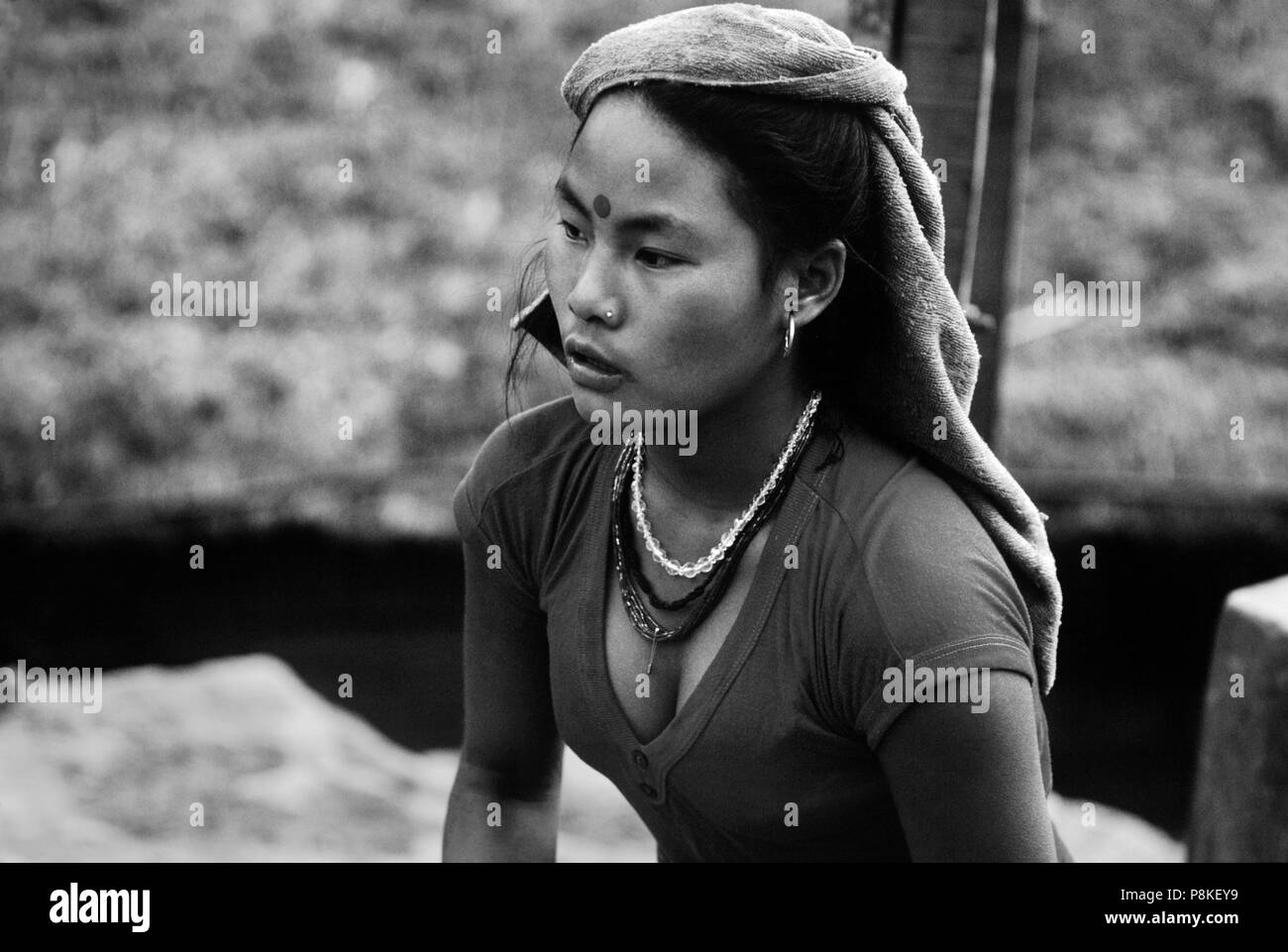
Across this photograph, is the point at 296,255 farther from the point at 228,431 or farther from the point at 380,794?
the point at 380,794

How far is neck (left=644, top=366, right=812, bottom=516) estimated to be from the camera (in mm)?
1562

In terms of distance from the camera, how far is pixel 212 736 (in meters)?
3.88

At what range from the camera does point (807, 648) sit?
4.80ft

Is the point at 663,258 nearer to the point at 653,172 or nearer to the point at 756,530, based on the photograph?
the point at 653,172

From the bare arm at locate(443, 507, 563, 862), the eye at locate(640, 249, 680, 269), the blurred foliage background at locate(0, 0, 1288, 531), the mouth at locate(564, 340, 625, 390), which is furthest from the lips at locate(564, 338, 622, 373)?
the blurred foliage background at locate(0, 0, 1288, 531)

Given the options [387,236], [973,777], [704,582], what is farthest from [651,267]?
[387,236]

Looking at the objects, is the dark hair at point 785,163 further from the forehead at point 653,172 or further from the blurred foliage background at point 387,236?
the blurred foliage background at point 387,236

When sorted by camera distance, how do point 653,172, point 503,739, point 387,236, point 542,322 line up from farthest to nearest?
point 387,236 → point 503,739 → point 542,322 → point 653,172

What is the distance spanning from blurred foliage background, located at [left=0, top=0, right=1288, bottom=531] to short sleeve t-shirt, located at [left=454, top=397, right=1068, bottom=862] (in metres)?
2.68

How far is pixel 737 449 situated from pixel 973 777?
0.42 meters

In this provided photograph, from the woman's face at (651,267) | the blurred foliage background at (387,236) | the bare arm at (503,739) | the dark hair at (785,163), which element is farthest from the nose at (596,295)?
the blurred foliage background at (387,236)

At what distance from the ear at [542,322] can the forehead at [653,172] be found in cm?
31

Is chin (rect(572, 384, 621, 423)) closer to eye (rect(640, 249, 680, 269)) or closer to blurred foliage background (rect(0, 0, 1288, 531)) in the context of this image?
eye (rect(640, 249, 680, 269))

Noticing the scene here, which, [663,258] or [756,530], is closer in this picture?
[663,258]
